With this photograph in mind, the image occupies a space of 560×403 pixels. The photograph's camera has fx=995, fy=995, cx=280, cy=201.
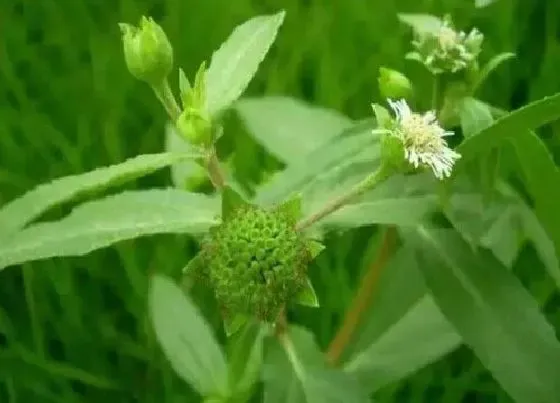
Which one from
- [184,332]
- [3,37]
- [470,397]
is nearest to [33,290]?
[184,332]

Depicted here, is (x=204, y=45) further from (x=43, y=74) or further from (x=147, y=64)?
(x=147, y=64)

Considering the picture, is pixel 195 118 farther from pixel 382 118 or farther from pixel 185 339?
pixel 185 339

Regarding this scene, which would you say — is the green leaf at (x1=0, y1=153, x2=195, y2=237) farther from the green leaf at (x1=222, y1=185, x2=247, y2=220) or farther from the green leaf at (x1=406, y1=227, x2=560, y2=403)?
the green leaf at (x1=406, y1=227, x2=560, y2=403)

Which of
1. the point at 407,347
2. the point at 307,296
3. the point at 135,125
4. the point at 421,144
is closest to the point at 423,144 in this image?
the point at 421,144

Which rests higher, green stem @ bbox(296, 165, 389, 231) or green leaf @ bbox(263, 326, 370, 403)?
green stem @ bbox(296, 165, 389, 231)

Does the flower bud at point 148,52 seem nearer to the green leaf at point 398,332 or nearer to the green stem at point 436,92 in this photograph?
the green stem at point 436,92

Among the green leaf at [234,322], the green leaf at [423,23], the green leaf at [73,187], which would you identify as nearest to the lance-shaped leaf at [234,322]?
the green leaf at [234,322]

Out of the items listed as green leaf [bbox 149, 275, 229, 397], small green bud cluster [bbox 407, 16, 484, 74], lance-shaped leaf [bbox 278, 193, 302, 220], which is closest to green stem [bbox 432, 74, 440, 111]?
small green bud cluster [bbox 407, 16, 484, 74]
